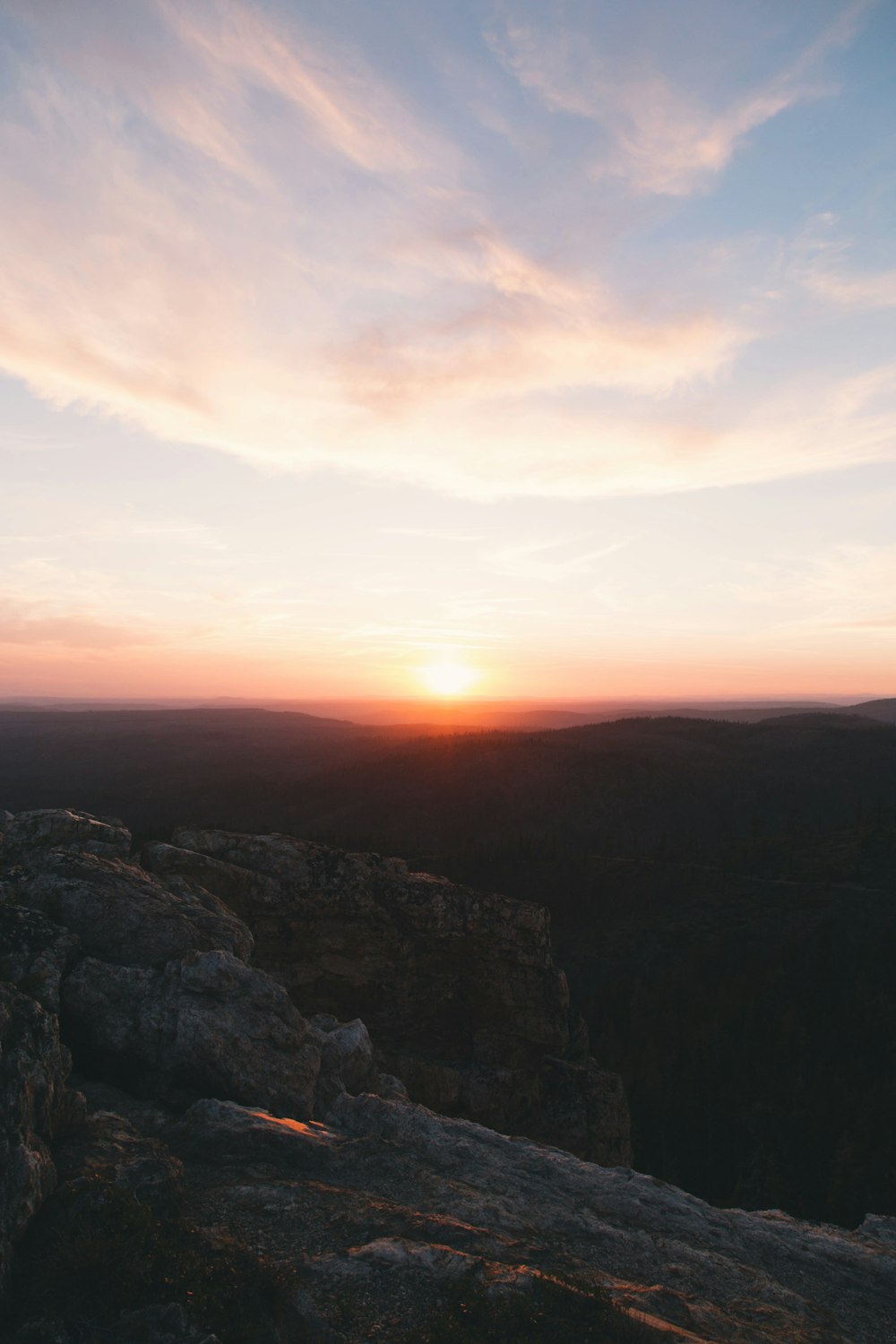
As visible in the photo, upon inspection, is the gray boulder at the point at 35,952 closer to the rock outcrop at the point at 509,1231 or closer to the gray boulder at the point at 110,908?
the gray boulder at the point at 110,908

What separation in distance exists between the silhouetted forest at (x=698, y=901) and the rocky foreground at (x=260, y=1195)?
27217 mm

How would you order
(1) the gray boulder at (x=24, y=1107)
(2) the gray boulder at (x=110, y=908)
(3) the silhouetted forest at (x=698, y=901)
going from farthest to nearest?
(3) the silhouetted forest at (x=698, y=901), (2) the gray boulder at (x=110, y=908), (1) the gray boulder at (x=24, y=1107)

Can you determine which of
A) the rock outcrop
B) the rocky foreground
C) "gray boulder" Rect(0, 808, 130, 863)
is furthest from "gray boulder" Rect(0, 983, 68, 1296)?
"gray boulder" Rect(0, 808, 130, 863)

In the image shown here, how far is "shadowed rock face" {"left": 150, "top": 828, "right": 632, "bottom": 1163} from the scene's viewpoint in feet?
81.7

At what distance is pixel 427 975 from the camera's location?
27.0m

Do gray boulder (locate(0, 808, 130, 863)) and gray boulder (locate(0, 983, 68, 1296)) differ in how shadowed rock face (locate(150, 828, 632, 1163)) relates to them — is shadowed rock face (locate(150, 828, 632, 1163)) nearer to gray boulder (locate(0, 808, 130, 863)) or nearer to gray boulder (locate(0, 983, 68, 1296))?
gray boulder (locate(0, 808, 130, 863))

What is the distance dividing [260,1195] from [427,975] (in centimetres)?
1670

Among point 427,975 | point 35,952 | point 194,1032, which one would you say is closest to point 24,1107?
point 35,952

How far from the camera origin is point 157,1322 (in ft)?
25.8

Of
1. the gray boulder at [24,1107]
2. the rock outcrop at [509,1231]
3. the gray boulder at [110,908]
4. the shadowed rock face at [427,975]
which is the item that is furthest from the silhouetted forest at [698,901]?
the gray boulder at [24,1107]

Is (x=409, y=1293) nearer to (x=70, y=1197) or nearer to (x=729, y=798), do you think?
(x=70, y=1197)

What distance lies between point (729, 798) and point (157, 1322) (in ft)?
495

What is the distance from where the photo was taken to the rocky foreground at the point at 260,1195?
27.9 feet

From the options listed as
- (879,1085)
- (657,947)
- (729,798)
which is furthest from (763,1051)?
(729,798)
